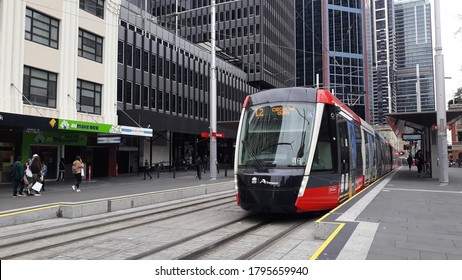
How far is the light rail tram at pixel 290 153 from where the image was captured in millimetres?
8445

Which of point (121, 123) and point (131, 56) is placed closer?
point (121, 123)

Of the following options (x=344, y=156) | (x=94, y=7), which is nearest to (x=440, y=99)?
(x=344, y=156)

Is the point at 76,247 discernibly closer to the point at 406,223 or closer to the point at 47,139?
the point at 406,223

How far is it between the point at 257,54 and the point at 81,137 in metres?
44.2

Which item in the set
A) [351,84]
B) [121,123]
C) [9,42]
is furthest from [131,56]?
[351,84]

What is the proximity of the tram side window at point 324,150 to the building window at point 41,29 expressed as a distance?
61.1 feet

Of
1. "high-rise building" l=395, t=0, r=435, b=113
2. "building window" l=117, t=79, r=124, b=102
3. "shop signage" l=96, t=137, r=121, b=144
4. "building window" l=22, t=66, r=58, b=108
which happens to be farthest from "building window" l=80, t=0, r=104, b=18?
"high-rise building" l=395, t=0, r=435, b=113

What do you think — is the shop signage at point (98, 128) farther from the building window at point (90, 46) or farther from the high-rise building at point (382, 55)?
the high-rise building at point (382, 55)

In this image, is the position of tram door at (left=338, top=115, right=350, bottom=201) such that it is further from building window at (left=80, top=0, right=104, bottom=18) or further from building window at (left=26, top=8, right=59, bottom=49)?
building window at (left=80, top=0, right=104, bottom=18)
